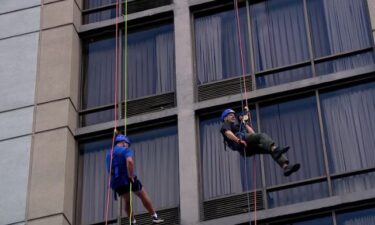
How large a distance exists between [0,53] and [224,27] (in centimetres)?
583

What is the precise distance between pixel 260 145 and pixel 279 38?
4.30 meters

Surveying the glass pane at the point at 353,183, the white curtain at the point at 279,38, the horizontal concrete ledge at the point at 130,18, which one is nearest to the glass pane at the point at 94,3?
the horizontal concrete ledge at the point at 130,18

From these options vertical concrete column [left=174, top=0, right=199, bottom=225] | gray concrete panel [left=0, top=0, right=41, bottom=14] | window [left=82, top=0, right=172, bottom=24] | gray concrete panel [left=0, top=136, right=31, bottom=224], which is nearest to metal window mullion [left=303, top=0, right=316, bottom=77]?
vertical concrete column [left=174, top=0, right=199, bottom=225]

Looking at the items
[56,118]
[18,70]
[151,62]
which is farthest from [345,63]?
[18,70]

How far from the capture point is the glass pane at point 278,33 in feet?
79.8

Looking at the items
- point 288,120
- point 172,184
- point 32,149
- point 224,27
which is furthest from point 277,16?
point 32,149

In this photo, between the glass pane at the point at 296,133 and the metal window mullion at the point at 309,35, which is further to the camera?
the metal window mullion at the point at 309,35

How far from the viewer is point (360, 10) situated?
79.3 feet

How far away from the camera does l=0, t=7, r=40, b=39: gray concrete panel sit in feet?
86.1

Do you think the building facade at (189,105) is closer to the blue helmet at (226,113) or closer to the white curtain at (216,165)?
the white curtain at (216,165)

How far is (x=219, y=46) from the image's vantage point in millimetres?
25047

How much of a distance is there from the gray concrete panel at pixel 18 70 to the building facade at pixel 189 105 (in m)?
0.03

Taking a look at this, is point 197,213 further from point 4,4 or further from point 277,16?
point 4,4

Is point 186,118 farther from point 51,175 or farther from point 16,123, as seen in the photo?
point 16,123
